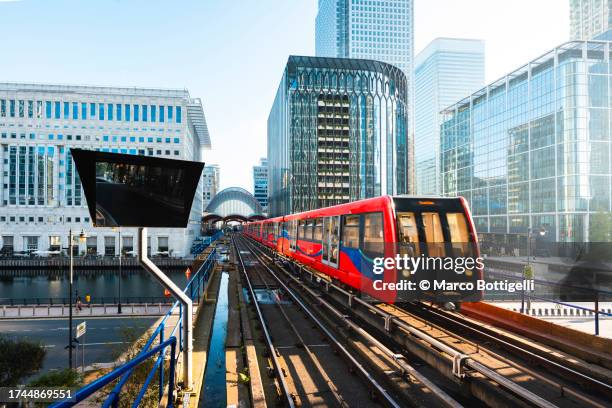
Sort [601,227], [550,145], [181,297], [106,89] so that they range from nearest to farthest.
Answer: [181,297], [601,227], [550,145], [106,89]

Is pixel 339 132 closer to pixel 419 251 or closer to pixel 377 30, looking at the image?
pixel 419 251

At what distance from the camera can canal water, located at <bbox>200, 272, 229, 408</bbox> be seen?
6703 mm

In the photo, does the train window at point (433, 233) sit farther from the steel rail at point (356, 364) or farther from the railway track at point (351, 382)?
the steel rail at point (356, 364)

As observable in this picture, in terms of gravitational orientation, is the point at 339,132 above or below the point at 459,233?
above

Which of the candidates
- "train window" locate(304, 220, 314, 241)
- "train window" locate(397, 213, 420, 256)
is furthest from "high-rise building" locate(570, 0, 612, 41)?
"train window" locate(397, 213, 420, 256)

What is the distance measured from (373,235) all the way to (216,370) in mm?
5693

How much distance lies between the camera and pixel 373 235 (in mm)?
10992

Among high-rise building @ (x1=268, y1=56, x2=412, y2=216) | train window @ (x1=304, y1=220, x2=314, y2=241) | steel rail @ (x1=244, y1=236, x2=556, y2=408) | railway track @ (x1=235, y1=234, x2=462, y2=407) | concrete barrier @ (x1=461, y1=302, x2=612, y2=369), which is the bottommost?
railway track @ (x1=235, y1=234, x2=462, y2=407)

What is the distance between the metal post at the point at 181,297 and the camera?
519cm

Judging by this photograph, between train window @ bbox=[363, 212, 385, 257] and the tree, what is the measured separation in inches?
533

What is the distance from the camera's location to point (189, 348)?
19.5 feet

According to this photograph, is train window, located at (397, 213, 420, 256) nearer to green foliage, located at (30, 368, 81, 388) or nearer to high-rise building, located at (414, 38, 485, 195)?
green foliage, located at (30, 368, 81, 388)

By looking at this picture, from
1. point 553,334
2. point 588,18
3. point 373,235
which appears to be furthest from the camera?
point 588,18

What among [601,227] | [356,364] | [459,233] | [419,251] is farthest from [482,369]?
[601,227]
